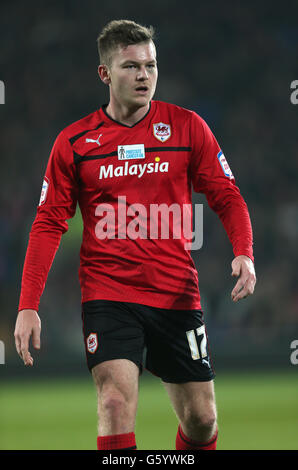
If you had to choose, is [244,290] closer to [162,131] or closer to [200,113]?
[162,131]

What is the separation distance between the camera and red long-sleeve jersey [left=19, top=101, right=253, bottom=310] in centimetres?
387

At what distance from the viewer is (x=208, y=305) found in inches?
547

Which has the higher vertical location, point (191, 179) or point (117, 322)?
point (191, 179)

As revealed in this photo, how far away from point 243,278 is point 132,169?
81 cm

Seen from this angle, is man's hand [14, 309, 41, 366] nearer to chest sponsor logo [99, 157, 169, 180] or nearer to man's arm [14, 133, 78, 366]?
man's arm [14, 133, 78, 366]

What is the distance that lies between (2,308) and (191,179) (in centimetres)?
952

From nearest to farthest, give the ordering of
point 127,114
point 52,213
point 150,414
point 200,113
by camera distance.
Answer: point 52,213
point 127,114
point 150,414
point 200,113

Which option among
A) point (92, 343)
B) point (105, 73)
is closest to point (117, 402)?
point (92, 343)

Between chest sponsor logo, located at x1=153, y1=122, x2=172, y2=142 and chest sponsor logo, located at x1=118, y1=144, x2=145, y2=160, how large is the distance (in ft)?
0.36

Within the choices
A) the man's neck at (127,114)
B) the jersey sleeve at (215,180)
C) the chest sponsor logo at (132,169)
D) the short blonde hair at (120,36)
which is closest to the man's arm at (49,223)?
the chest sponsor logo at (132,169)

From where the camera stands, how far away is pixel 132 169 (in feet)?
12.9

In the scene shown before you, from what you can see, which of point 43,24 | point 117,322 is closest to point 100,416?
point 117,322

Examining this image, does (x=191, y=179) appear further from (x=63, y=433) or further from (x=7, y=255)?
(x=7, y=255)

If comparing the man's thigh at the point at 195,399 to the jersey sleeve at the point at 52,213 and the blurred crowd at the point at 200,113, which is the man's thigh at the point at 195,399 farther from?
the blurred crowd at the point at 200,113
